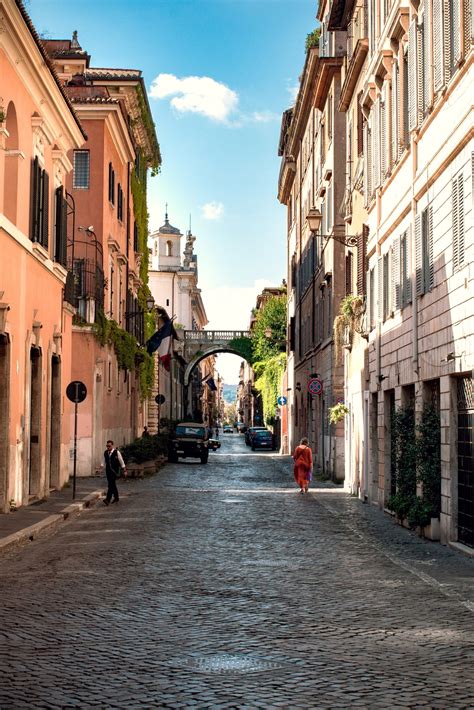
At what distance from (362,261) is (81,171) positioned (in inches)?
527

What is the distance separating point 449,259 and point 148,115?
1331 inches

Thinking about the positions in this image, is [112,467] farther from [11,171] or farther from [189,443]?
[189,443]

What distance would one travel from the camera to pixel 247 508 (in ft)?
72.5

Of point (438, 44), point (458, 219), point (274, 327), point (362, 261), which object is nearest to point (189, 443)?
point (274, 327)

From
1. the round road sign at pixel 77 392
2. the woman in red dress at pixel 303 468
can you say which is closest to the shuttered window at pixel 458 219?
the round road sign at pixel 77 392

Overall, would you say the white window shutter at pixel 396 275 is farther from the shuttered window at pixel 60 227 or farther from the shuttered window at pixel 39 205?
the shuttered window at pixel 60 227

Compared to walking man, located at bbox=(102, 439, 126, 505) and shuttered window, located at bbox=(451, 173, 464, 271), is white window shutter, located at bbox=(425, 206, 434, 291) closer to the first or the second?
shuttered window, located at bbox=(451, 173, 464, 271)

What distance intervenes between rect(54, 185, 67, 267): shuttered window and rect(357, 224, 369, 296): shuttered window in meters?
7.36

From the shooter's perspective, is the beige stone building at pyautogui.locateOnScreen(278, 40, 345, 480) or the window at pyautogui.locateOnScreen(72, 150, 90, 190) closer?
the beige stone building at pyautogui.locateOnScreen(278, 40, 345, 480)

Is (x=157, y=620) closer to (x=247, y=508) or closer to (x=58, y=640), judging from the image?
(x=58, y=640)

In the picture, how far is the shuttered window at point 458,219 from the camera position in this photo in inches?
557

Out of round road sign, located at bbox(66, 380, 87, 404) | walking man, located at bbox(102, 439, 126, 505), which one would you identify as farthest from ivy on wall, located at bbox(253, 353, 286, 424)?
walking man, located at bbox(102, 439, 126, 505)

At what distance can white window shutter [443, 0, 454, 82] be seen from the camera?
14719 millimetres

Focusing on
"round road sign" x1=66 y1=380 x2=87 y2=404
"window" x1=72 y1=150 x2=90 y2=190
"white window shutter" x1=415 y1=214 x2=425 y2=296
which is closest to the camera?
"white window shutter" x1=415 y1=214 x2=425 y2=296
